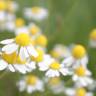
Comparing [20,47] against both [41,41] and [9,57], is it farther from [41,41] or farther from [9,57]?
[41,41]

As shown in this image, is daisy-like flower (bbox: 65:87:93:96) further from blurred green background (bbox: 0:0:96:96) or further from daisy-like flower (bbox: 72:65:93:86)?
blurred green background (bbox: 0:0:96:96)

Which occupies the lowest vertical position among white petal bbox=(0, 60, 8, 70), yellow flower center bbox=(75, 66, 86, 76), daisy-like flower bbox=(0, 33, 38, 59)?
yellow flower center bbox=(75, 66, 86, 76)

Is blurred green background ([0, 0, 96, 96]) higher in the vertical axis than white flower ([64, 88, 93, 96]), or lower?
lower

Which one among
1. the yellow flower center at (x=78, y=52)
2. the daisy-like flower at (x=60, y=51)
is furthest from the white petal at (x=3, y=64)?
the daisy-like flower at (x=60, y=51)

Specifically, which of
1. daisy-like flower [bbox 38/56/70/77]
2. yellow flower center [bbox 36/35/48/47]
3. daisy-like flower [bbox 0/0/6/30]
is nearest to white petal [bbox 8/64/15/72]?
daisy-like flower [bbox 38/56/70/77]

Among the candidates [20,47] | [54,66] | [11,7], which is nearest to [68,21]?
[11,7]
